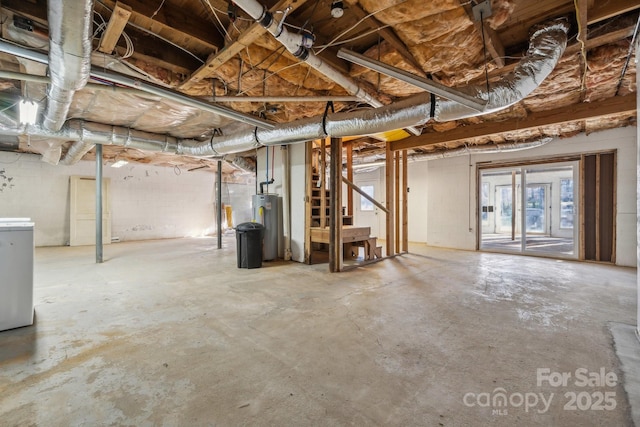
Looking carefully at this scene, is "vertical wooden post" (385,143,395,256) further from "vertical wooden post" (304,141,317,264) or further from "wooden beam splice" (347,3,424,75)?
"wooden beam splice" (347,3,424,75)

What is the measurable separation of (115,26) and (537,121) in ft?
18.1

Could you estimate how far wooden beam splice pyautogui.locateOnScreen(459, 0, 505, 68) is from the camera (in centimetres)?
205

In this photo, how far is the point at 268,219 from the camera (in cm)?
491

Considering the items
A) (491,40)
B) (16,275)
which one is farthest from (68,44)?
(491,40)

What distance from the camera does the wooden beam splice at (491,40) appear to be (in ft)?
6.72

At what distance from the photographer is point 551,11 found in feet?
7.38

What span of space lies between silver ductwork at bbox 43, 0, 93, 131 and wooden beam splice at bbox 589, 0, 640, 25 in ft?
11.6

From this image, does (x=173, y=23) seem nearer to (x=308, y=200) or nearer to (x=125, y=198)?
(x=308, y=200)

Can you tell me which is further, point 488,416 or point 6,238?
point 6,238

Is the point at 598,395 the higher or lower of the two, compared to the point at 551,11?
lower

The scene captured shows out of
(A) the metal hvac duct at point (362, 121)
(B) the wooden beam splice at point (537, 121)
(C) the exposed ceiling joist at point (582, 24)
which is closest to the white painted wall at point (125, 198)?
(A) the metal hvac duct at point (362, 121)

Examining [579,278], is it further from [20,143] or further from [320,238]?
[20,143]

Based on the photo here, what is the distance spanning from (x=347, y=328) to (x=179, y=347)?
1.23 metres

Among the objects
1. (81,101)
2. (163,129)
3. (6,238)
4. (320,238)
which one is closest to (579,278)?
(320,238)
